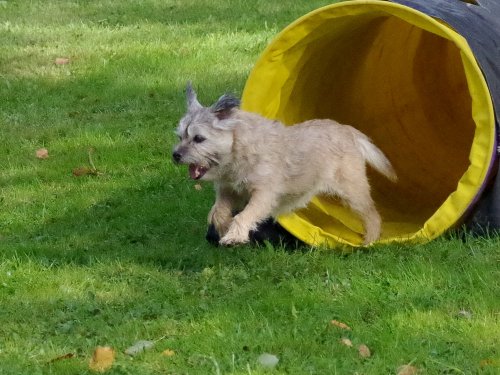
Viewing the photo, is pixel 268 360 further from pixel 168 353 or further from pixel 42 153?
pixel 42 153

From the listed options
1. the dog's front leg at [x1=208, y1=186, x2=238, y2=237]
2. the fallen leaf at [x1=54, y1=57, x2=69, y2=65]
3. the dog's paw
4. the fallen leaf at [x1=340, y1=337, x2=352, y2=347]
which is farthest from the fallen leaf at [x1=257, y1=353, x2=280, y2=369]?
the fallen leaf at [x1=54, y1=57, x2=69, y2=65]

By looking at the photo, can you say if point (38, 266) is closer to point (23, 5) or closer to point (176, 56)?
point (176, 56)

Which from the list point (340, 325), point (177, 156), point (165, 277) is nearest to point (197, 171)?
point (177, 156)

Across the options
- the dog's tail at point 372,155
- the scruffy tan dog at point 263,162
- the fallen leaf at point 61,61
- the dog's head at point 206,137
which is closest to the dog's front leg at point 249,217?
the scruffy tan dog at point 263,162

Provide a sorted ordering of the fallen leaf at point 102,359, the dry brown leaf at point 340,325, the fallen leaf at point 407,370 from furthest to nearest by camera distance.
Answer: the dry brown leaf at point 340,325, the fallen leaf at point 102,359, the fallen leaf at point 407,370

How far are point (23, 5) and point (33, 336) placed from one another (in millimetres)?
10967

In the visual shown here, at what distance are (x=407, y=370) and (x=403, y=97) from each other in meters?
4.69

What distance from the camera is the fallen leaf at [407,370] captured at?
5382mm

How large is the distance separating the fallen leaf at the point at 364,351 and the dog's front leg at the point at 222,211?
2048 millimetres

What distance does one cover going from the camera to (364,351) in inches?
222

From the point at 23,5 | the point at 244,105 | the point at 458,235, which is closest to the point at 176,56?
the point at 23,5

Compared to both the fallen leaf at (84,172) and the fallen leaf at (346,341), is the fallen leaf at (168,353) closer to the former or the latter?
the fallen leaf at (346,341)

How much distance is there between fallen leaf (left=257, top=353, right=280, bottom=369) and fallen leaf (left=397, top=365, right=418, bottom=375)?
61 cm

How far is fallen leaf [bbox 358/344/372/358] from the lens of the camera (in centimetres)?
561
